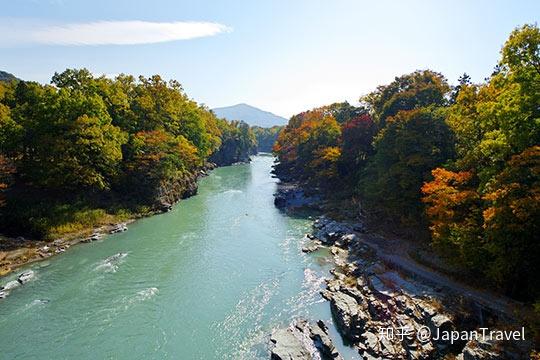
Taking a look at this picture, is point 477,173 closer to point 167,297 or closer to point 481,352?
point 481,352

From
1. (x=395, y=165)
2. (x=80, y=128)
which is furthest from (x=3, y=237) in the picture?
(x=395, y=165)

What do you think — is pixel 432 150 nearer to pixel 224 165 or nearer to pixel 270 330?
pixel 270 330

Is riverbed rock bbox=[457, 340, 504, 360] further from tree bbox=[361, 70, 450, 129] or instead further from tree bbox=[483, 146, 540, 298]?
tree bbox=[361, 70, 450, 129]

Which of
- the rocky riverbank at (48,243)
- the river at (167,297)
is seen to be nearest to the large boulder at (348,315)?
the river at (167,297)

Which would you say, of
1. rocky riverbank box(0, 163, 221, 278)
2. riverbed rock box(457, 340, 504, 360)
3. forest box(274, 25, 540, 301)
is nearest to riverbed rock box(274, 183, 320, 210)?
forest box(274, 25, 540, 301)

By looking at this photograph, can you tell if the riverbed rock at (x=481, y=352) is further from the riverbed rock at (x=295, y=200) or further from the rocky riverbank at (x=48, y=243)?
the riverbed rock at (x=295, y=200)

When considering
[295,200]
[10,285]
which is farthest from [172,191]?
[10,285]
